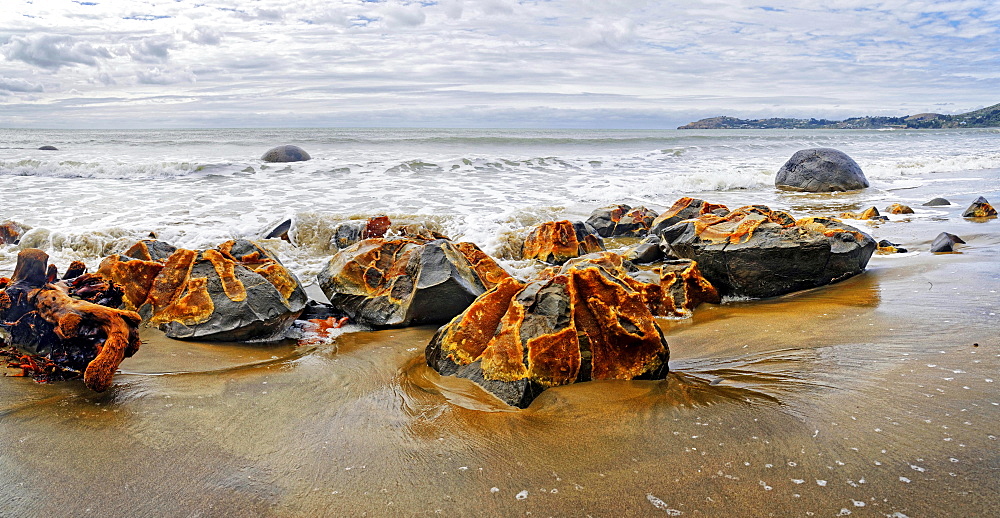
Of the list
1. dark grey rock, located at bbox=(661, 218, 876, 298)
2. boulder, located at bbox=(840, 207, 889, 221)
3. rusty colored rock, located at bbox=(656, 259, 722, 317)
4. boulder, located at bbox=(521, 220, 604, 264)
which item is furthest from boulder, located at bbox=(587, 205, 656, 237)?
rusty colored rock, located at bbox=(656, 259, 722, 317)

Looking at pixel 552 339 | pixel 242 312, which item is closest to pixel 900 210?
pixel 552 339

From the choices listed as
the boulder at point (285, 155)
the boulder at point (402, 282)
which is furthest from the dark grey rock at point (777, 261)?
the boulder at point (285, 155)

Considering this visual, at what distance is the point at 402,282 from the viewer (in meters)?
4.80

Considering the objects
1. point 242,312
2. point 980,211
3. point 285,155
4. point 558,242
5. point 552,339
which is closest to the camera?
point 552,339

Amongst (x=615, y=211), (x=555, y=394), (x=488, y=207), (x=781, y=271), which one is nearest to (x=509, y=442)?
(x=555, y=394)

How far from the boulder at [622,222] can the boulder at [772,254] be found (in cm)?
358

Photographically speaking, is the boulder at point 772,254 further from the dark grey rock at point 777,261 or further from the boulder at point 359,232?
the boulder at point 359,232

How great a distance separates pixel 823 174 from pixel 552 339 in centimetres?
1356

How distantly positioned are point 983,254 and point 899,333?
10.9 ft

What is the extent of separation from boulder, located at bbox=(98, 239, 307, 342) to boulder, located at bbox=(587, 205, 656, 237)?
5.68m

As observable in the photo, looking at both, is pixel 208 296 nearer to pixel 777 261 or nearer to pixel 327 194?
pixel 777 261

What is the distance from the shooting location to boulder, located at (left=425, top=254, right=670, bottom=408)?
2949 millimetres

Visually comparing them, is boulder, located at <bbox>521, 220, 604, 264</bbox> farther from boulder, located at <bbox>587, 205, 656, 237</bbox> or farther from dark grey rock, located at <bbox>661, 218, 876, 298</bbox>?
dark grey rock, located at <bbox>661, 218, 876, 298</bbox>

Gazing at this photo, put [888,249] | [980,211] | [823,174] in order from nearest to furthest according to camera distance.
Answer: [888,249], [980,211], [823,174]
